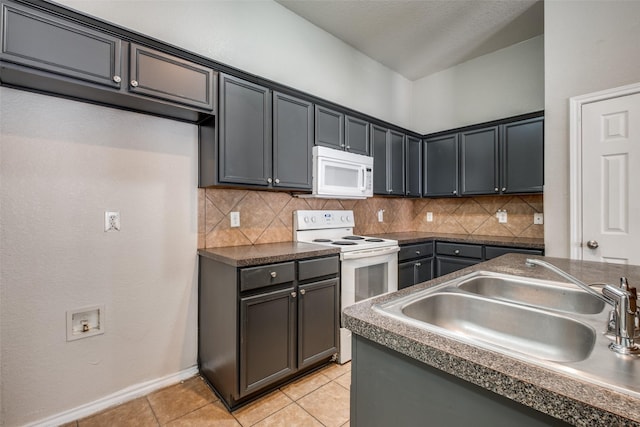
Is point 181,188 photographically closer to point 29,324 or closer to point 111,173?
point 111,173

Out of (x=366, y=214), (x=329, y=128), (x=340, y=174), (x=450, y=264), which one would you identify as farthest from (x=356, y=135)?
(x=450, y=264)

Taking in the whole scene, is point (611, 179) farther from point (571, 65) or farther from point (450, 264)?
point (450, 264)

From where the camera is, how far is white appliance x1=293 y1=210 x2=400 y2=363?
7.53 ft

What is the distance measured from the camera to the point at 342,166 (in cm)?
266

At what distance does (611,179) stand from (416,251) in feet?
5.30

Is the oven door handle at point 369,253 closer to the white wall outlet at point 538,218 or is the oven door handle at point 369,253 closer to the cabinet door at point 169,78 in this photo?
the cabinet door at point 169,78

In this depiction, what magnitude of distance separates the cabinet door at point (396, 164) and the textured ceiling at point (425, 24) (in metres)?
1.00

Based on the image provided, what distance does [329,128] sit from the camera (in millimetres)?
2613

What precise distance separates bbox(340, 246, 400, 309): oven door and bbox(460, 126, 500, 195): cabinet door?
4.32 ft

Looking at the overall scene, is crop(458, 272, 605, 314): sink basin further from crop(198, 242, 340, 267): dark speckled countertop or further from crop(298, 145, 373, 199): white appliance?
crop(298, 145, 373, 199): white appliance

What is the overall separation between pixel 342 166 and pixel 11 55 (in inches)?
82.7

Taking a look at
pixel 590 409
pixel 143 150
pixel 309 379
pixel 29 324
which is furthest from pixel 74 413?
pixel 590 409

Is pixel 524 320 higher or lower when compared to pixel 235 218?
lower

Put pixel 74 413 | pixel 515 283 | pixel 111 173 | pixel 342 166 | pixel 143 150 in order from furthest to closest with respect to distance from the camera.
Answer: pixel 342 166 → pixel 143 150 → pixel 111 173 → pixel 74 413 → pixel 515 283
